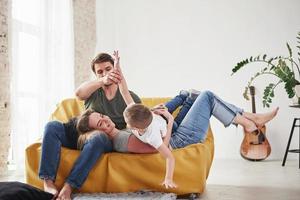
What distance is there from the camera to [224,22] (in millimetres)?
4777

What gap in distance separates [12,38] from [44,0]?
0.72 metres

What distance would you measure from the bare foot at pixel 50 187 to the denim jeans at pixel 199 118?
75 cm

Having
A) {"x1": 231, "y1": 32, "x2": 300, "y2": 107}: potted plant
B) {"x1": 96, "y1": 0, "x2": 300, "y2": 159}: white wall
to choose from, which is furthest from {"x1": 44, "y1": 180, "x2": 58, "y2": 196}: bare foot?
{"x1": 96, "y1": 0, "x2": 300, "y2": 159}: white wall

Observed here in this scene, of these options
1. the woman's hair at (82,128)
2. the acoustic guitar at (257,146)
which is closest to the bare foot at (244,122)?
the woman's hair at (82,128)

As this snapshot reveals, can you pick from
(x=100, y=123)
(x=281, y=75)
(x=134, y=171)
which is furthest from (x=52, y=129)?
(x=281, y=75)

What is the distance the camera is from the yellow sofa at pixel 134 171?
2.48 meters

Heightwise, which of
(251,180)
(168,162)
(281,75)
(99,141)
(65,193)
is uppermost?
(281,75)

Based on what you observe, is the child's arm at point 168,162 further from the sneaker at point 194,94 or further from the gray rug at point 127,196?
the sneaker at point 194,94

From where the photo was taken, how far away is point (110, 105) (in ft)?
9.12

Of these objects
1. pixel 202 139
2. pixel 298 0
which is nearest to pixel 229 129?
pixel 298 0

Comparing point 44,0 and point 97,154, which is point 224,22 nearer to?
point 44,0

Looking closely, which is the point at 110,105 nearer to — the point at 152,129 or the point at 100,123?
the point at 100,123

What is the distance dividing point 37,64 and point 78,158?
1.89 meters

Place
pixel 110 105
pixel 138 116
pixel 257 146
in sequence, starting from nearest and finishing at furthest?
pixel 138 116
pixel 110 105
pixel 257 146
